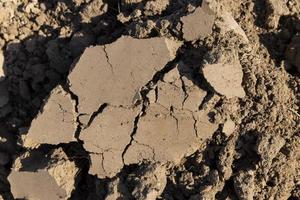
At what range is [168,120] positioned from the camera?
3240 millimetres

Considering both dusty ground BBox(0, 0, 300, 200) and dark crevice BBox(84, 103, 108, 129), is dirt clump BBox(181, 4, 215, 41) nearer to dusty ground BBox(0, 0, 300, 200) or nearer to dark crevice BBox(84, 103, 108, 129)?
dusty ground BBox(0, 0, 300, 200)

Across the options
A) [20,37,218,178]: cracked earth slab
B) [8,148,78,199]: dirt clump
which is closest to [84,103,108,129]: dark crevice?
[20,37,218,178]: cracked earth slab

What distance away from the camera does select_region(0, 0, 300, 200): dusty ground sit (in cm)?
320

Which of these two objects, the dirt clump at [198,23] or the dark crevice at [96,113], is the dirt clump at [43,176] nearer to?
the dark crevice at [96,113]

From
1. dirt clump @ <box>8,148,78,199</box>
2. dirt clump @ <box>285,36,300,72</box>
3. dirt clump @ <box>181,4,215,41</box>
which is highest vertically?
dirt clump @ <box>181,4,215,41</box>

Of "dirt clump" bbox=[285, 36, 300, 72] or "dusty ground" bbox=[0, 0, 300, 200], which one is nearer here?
"dusty ground" bbox=[0, 0, 300, 200]

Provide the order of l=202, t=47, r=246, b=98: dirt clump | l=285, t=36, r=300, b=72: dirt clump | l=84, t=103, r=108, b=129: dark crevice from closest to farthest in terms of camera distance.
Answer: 1. l=202, t=47, r=246, b=98: dirt clump
2. l=84, t=103, r=108, b=129: dark crevice
3. l=285, t=36, r=300, b=72: dirt clump

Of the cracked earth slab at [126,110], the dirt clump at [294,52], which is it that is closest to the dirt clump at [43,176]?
the cracked earth slab at [126,110]

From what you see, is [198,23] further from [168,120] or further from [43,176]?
[43,176]

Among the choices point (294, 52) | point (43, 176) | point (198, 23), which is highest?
point (198, 23)

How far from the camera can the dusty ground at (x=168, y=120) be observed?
10.5 feet

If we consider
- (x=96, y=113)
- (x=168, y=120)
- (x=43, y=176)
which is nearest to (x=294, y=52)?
(x=168, y=120)

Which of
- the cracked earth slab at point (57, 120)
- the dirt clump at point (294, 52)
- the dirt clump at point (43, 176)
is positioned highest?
the dirt clump at point (294, 52)

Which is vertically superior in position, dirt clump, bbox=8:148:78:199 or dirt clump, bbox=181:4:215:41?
dirt clump, bbox=181:4:215:41
